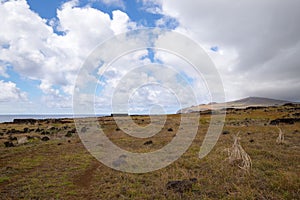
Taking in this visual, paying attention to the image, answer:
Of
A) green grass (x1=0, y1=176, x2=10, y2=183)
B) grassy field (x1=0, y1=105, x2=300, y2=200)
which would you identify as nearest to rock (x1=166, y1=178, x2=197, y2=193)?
grassy field (x1=0, y1=105, x2=300, y2=200)

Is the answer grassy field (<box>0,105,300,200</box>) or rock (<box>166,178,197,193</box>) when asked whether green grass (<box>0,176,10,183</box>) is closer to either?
grassy field (<box>0,105,300,200</box>)

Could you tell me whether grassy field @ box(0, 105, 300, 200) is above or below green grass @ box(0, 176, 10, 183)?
below

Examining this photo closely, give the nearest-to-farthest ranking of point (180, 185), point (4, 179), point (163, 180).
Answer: point (180, 185)
point (163, 180)
point (4, 179)

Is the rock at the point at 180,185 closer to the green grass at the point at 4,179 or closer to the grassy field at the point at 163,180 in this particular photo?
the grassy field at the point at 163,180

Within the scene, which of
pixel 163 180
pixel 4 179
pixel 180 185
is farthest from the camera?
pixel 4 179

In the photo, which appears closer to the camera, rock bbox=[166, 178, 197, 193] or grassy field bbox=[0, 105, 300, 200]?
grassy field bbox=[0, 105, 300, 200]

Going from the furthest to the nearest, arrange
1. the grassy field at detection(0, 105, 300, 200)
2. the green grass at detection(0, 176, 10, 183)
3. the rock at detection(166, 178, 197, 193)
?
the green grass at detection(0, 176, 10, 183), the rock at detection(166, 178, 197, 193), the grassy field at detection(0, 105, 300, 200)

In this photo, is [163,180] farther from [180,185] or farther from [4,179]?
[4,179]

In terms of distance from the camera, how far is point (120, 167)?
14.1 meters

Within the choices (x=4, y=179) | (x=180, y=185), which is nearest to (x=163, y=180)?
(x=180, y=185)

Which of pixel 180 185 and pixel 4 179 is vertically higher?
pixel 4 179

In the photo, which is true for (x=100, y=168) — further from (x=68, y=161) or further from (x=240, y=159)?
(x=240, y=159)

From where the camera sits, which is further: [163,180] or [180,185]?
[163,180]

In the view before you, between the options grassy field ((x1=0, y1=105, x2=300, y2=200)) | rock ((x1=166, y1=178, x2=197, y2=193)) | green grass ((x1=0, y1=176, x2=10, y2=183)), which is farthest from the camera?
green grass ((x1=0, y1=176, x2=10, y2=183))
